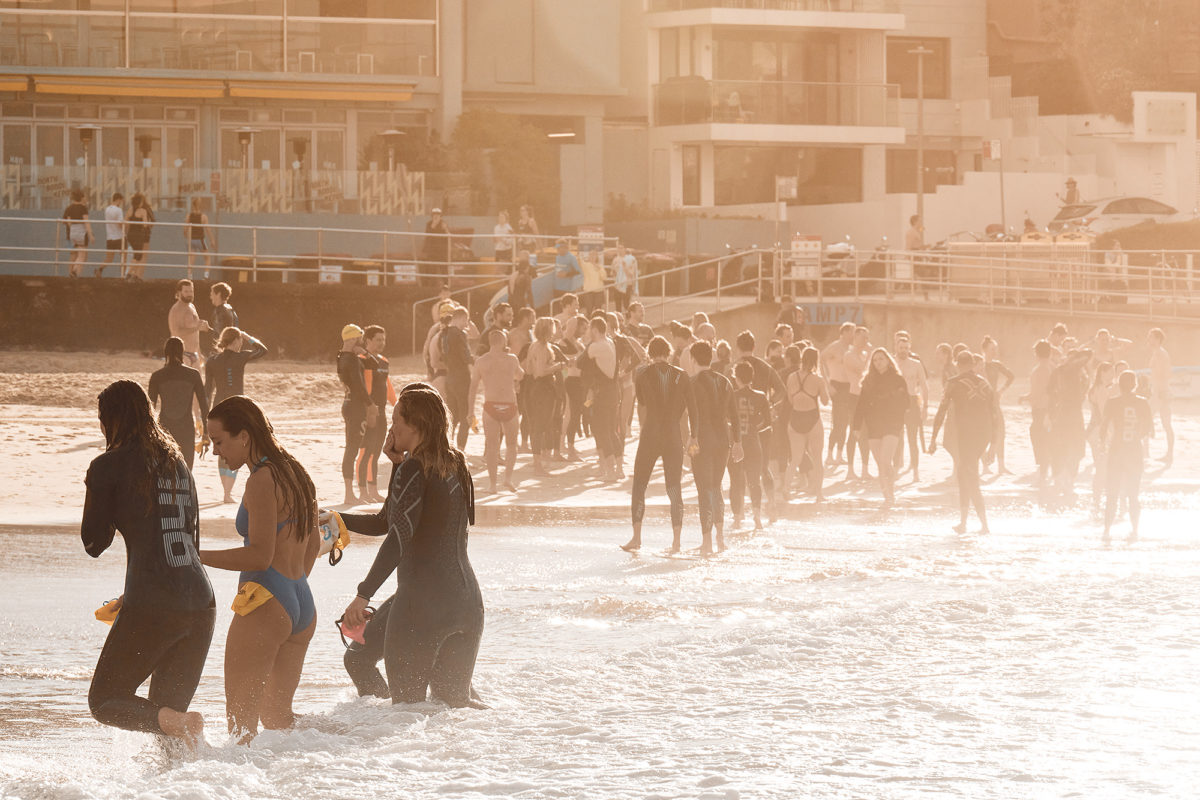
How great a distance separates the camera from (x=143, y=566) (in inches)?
259

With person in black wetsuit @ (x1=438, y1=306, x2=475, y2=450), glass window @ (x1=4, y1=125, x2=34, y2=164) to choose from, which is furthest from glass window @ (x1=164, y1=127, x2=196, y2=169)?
person in black wetsuit @ (x1=438, y1=306, x2=475, y2=450)

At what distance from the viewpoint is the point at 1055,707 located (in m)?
9.16

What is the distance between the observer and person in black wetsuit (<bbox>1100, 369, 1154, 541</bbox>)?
1506 cm

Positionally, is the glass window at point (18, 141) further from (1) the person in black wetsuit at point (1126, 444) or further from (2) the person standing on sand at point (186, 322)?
(1) the person in black wetsuit at point (1126, 444)

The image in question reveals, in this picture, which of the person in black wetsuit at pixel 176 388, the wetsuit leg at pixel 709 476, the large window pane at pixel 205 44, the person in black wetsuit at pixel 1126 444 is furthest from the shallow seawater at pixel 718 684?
the large window pane at pixel 205 44

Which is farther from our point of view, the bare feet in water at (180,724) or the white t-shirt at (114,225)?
the white t-shirt at (114,225)

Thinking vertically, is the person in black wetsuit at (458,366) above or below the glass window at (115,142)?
below

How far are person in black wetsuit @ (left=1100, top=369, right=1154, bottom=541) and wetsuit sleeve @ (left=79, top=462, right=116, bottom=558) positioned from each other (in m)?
10.6

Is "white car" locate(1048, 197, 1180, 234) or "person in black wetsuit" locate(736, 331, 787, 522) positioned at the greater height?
"white car" locate(1048, 197, 1180, 234)

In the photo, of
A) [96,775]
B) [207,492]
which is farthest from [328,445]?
[96,775]

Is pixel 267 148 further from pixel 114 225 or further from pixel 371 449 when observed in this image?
pixel 371 449

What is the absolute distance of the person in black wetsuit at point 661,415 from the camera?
13750 millimetres

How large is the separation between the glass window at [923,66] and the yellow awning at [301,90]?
1810cm

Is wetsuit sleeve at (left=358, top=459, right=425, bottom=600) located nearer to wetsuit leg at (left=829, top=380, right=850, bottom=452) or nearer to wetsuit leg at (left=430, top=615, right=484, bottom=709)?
wetsuit leg at (left=430, top=615, right=484, bottom=709)
